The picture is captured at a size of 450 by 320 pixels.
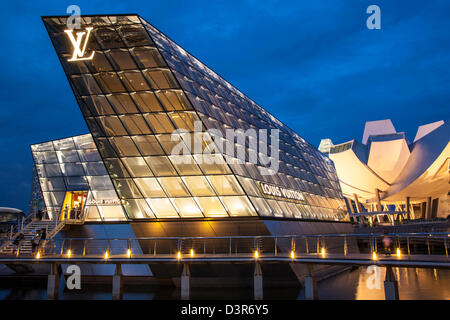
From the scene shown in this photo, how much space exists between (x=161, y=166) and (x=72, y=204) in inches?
550

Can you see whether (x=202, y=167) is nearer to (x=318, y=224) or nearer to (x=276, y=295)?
(x=276, y=295)

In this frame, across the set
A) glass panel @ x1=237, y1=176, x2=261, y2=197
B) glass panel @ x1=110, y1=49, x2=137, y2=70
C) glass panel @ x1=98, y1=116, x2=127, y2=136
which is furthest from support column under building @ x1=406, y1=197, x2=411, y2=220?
glass panel @ x1=110, y1=49, x2=137, y2=70

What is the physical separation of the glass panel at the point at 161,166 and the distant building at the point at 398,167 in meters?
66.2

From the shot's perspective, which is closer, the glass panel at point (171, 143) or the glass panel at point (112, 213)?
the glass panel at point (171, 143)

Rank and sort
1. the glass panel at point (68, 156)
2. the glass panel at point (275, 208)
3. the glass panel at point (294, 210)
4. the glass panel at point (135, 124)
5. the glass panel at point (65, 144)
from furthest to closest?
the glass panel at point (65, 144), the glass panel at point (68, 156), the glass panel at point (294, 210), the glass panel at point (275, 208), the glass panel at point (135, 124)

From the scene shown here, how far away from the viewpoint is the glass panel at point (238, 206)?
25.8 metres

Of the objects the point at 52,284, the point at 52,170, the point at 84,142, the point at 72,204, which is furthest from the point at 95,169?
the point at 52,284

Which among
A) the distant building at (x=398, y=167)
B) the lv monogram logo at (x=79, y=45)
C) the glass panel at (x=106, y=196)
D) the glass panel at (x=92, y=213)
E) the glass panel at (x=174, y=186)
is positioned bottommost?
the glass panel at (x=92, y=213)

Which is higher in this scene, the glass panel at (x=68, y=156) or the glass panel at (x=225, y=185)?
the glass panel at (x=68, y=156)

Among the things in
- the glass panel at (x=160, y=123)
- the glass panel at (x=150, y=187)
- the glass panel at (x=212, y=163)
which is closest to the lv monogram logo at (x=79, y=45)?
the glass panel at (x=160, y=123)

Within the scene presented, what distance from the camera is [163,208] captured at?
27.6 metres

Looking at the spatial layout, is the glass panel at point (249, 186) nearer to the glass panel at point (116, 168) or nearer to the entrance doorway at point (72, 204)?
the glass panel at point (116, 168)

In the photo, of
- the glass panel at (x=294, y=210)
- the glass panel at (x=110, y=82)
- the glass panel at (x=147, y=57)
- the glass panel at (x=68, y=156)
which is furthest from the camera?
the glass panel at (x=68, y=156)
